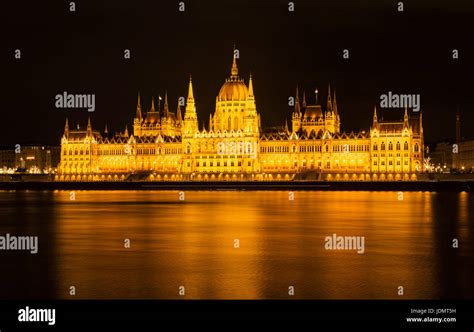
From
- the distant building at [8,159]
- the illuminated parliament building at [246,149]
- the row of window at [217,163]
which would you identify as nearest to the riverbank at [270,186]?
the illuminated parliament building at [246,149]

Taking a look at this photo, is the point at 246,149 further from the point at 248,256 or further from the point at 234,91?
the point at 248,256

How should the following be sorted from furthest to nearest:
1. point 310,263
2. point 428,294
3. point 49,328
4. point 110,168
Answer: point 110,168
point 310,263
point 428,294
point 49,328

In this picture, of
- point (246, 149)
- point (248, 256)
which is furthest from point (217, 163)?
point (248, 256)

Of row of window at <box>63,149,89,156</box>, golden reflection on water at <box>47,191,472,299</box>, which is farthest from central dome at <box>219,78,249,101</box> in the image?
golden reflection on water at <box>47,191,472,299</box>

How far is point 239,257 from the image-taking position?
2680 cm

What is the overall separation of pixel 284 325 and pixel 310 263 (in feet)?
29.0

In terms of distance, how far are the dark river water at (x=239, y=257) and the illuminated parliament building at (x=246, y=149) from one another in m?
66.9

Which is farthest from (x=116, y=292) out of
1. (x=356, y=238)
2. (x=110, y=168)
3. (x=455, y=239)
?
(x=110, y=168)

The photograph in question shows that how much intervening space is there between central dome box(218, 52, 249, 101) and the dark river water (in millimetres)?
81863

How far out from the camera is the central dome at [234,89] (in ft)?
420

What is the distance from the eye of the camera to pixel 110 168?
13362 centimetres

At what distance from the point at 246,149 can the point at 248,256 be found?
94.4 metres

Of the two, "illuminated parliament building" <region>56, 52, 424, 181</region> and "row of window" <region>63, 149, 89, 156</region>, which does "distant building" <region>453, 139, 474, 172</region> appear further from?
"row of window" <region>63, 149, 89, 156</region>

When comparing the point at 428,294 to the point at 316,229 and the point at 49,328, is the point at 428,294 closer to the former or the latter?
the point at 49,328
